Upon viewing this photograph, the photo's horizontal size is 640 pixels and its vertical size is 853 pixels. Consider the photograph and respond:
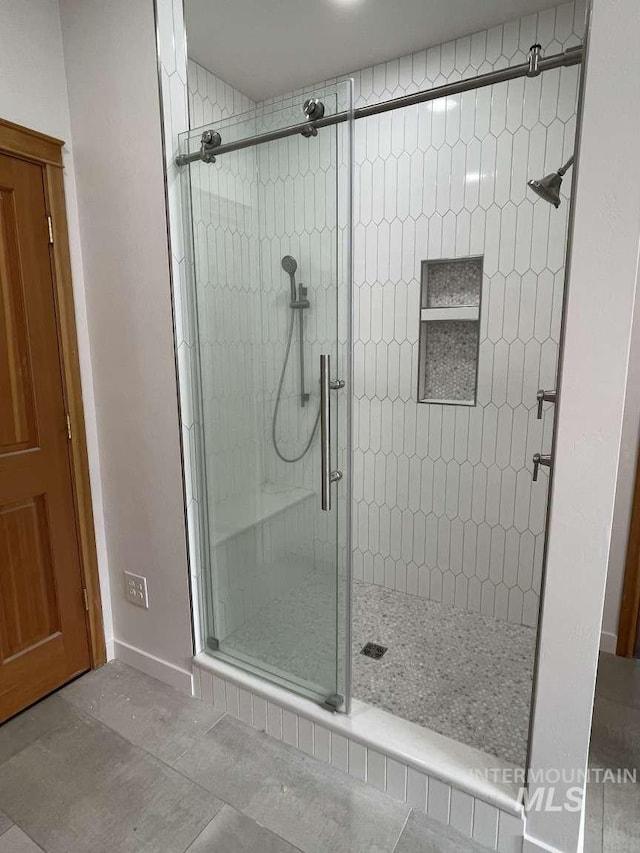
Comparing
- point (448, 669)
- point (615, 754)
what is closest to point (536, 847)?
point (615, 754)

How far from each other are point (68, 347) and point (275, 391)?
86 cm

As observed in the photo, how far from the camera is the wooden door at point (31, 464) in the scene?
167 centimetres

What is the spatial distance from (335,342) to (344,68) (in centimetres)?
166

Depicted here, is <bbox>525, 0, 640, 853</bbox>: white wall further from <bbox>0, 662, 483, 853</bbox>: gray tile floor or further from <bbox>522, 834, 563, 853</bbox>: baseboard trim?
<bbox>0, 662, 483, 853</bbox>: gray tile floor

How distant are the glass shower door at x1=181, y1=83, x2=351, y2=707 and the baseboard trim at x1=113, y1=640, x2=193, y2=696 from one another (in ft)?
0.56

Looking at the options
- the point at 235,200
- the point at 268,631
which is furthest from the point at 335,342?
the point at 268,631

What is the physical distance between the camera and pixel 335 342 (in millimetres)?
1404

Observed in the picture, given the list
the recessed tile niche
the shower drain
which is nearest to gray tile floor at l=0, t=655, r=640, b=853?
the shower drain

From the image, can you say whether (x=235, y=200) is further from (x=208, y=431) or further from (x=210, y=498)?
(x=210, y=498)

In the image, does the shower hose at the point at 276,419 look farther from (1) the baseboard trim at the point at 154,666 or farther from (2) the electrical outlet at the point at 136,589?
(1) the baseboard trim at the point at 154,666

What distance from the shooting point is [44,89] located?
170 centimetres

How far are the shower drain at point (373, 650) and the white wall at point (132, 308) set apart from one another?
2.37ft

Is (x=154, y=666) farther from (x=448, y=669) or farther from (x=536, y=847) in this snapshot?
(x=536, y=847)

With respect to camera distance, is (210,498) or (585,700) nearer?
(585,700)
